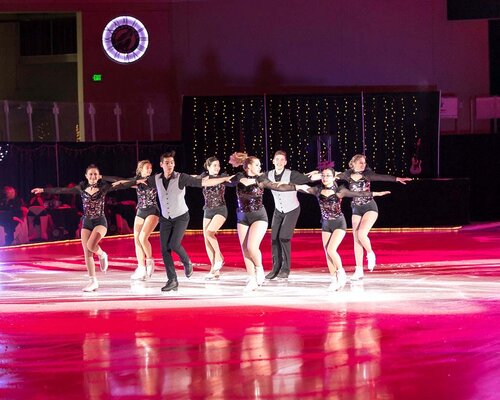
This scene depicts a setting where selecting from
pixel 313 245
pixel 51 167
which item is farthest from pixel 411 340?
pixel 51 167

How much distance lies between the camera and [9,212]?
19.0 m

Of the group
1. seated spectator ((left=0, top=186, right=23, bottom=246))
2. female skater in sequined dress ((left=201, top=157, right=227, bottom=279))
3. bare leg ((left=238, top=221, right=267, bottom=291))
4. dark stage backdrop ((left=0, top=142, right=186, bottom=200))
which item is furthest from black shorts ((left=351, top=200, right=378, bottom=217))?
dark stage backdrop ((left=0, top=142, right=186, bottom=200))

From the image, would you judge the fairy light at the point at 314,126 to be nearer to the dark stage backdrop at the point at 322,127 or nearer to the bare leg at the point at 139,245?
the dark stage backdrop at the point at 322,127

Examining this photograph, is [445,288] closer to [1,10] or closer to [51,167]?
[51,167]

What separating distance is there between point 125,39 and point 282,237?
1189 centimetres

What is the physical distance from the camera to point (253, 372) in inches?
282

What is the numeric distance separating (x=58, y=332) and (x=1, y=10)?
50.4 ft

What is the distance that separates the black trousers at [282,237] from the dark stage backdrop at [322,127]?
9.31 meters

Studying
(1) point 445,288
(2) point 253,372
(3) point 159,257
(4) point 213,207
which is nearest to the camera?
(2) point 253,372

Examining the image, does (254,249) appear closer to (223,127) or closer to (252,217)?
(252,217)

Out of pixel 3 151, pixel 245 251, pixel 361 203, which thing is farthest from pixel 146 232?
pixel 3 151

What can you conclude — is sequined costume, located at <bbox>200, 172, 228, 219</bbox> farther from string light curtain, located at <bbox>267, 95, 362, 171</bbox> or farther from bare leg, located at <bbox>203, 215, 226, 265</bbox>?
string light curtain, located at <bbox>267, 95, 362, 171</bbox>

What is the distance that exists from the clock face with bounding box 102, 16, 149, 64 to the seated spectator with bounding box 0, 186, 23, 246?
5.53m

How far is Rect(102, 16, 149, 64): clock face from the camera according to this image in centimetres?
2322
